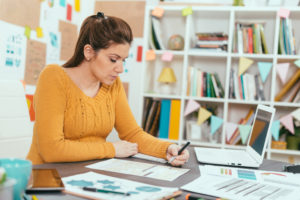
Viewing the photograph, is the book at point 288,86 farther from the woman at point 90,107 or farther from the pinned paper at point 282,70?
the woman at point 90,107

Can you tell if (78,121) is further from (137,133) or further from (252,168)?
(252,168)

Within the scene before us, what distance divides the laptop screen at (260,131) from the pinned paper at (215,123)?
1.36 meters

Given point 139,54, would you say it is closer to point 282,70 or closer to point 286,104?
point 282,70

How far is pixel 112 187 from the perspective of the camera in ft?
2.92

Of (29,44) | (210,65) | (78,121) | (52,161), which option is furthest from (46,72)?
(210,65)

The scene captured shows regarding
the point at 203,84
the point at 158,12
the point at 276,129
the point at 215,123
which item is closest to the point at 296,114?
the point at 276,129

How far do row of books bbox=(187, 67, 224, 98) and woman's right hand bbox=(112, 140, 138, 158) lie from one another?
1.66 metres

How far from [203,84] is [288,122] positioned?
776 mm

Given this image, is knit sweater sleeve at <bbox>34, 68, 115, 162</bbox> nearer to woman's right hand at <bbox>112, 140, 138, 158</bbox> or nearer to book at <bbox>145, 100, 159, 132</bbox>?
woman's right hand at <bbox>112, 140, 138, 158</bbox>

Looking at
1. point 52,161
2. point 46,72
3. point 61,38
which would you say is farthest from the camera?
point 61,38

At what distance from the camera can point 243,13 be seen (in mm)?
2982

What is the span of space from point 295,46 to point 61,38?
204 centimetres

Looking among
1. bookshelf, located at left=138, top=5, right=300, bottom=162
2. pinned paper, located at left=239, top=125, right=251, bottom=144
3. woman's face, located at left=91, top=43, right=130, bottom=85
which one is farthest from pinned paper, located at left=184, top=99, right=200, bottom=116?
woman's face, located at left=91, top=43, right=130, bottom=85

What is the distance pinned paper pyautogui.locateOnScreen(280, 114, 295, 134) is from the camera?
282 centimetres
